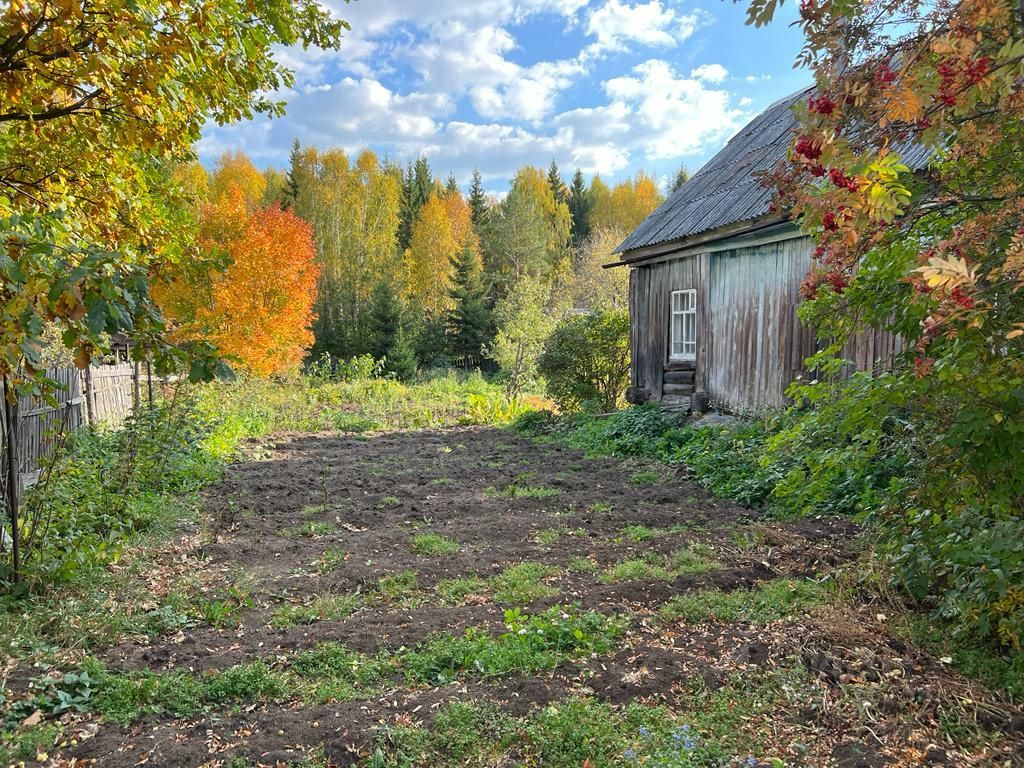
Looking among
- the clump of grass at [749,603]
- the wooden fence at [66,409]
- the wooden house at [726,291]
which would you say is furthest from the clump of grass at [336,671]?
the wooden house at [726,291]

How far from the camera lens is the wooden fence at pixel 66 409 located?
4602 mm

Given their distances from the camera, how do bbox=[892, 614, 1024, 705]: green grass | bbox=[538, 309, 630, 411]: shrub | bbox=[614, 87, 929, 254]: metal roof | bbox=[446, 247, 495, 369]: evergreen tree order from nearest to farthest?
bbox=[892, 614, 1024, 705]: green grass, bbox=[614, 87, 929, 254]: metal roof, bbox=[538, 309, 630, 411]: shrub, bbox=[446, 247, 495, 369]: evergreen tree

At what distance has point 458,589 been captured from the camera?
4711 millimetres

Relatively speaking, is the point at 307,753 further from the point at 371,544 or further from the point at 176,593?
the point at 371,544

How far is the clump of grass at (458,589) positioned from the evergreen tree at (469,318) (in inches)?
908

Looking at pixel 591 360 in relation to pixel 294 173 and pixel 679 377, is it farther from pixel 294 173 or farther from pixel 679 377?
pixel 294 173

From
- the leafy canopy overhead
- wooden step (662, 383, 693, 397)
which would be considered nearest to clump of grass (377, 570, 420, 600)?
the leafy canopy overhead

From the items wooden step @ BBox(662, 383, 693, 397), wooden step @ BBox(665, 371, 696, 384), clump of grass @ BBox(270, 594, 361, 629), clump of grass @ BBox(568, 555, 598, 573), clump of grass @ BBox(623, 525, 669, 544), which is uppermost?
wooden step @ BBox(665, 371, 696, 384)

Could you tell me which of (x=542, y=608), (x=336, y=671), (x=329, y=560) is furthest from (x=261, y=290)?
(x=336, y=671)

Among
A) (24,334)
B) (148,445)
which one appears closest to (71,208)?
(24,334)

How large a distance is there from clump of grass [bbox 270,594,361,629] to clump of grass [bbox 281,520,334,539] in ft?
5.85

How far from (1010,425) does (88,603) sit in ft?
17.5

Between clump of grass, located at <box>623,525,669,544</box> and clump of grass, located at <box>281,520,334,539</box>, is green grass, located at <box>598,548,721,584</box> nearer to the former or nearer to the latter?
clump of grass, located at <box>623,525,669,544</box>

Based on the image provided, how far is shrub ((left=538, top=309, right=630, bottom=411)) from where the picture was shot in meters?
13.7
